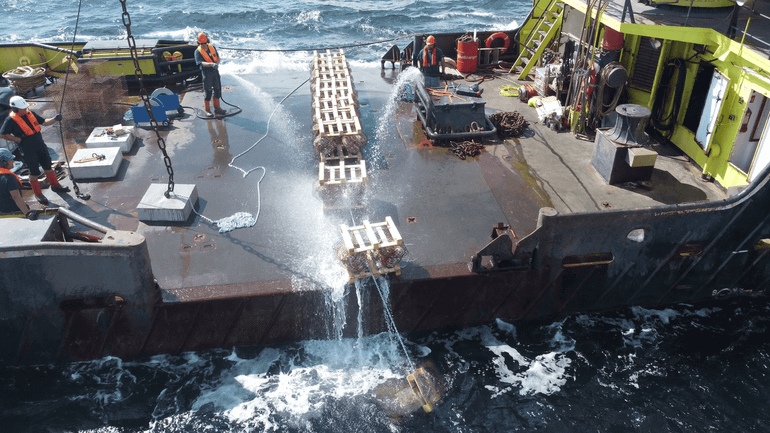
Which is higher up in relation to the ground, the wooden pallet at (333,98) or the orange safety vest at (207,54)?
the orange safety vest at (207,54)

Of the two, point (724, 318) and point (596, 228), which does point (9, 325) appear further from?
point (724, 318)

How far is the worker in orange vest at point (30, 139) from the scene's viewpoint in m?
8.79

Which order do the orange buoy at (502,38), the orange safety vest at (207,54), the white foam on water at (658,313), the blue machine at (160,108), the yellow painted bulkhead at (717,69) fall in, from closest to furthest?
the yellow painted bulkhead at (717,69) → the white foam on water at (658,313) → the blue machine at (160,108) → the orange safety vest at (207,54) → the orange buoy at (502,38)

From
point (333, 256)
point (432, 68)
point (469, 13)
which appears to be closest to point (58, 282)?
point (333, 256)

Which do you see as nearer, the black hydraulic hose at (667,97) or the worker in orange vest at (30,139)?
the worker in orange vest at (30,139)

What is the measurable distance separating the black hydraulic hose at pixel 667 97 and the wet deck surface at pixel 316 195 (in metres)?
0.58

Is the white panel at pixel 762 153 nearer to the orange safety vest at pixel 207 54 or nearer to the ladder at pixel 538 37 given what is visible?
the ladder at pixel 538 37

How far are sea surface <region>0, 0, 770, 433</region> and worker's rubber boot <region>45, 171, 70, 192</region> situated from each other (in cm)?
333

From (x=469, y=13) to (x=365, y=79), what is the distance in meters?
19.3

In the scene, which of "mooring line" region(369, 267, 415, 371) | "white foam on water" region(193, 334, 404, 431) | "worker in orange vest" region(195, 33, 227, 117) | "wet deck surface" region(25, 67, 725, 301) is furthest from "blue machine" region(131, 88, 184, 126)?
"mooring line" region(369, 267, 415, 371)

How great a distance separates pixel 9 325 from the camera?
7047 millimetres

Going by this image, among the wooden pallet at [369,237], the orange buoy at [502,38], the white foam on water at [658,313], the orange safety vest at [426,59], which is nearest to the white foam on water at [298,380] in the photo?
the wooden pallet at [369,237]

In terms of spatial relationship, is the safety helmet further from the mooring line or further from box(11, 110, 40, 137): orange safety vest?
the mooring line

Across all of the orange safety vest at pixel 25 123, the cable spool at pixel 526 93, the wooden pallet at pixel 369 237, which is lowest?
the wooden pallet at pixel 369 237
